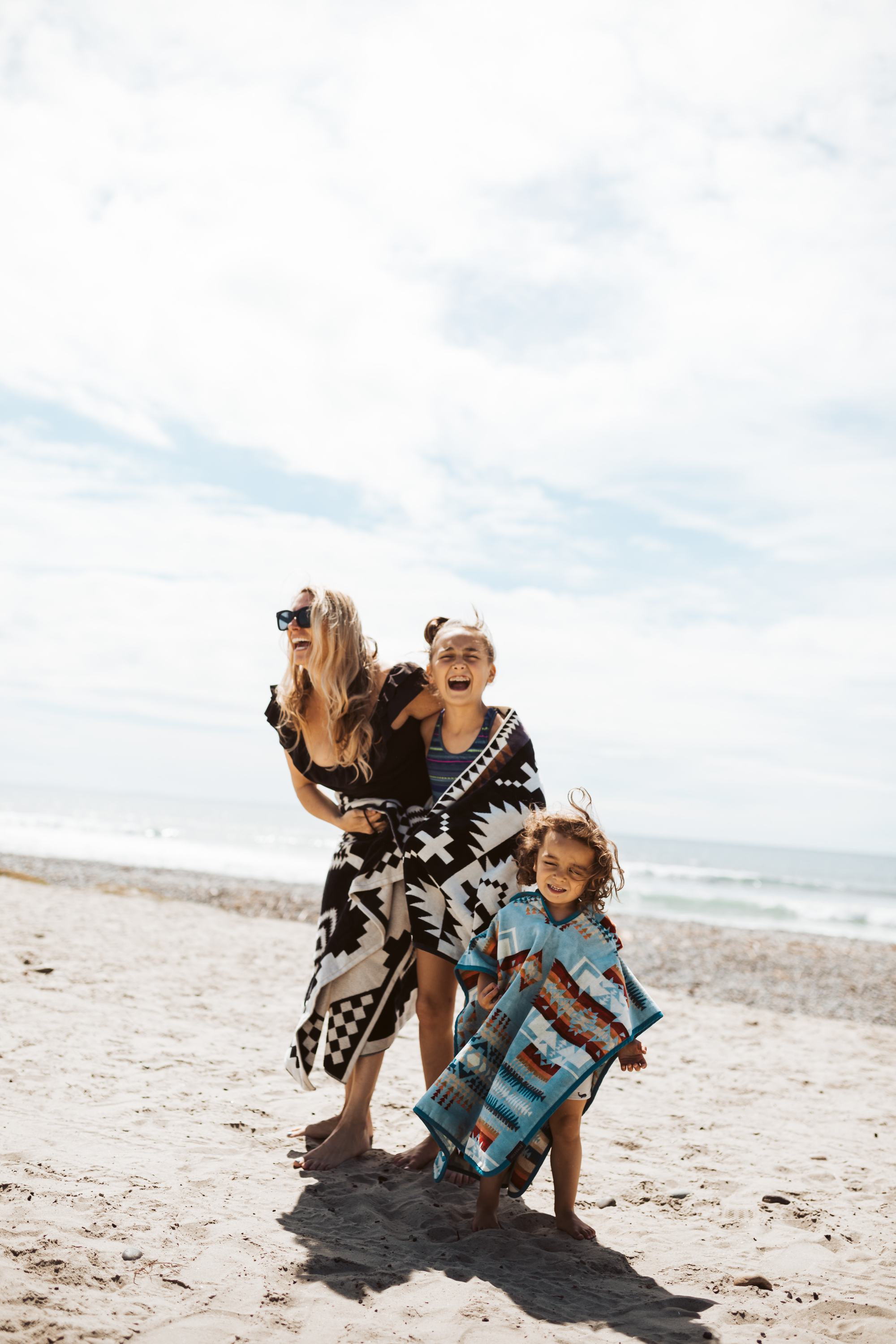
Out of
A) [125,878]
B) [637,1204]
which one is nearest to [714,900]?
[125,878]

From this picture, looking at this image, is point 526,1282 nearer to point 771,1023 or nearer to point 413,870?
point 413,870

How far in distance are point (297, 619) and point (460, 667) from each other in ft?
2.62

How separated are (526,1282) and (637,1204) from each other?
1.00m

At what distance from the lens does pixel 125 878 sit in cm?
1834

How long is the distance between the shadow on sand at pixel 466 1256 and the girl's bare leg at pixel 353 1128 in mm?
76

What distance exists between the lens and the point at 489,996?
3.26m

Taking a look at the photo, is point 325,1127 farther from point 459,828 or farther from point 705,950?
point 705,950

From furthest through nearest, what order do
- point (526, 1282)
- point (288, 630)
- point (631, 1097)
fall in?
1. point (631, 1097)
2. point (288, 630)
3. point (526, 1282)

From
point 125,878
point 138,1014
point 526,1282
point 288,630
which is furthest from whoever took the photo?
point 125,878

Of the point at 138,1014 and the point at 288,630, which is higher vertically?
the point at 288,630

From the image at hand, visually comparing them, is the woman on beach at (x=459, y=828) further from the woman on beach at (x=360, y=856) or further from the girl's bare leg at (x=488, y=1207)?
the girl's bare leg at (x=488, y=1207)

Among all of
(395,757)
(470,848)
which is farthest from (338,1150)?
(395,757)

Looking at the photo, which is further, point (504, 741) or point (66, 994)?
point (66, 994)

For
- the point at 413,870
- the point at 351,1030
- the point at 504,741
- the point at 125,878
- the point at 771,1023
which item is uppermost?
the point at 504,741
